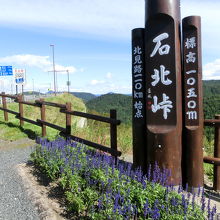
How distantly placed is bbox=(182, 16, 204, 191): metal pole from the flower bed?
0.77 m

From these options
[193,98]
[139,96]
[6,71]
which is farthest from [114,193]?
[6,71]

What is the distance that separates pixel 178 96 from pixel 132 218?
7.43 ft

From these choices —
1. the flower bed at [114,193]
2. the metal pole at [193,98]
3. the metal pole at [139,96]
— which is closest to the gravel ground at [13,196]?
the flower bed at [114,193]

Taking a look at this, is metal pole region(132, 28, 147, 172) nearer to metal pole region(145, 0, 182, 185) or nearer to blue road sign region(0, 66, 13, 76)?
metal pole region(145, 0, 182, 185)

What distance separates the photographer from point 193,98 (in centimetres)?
505

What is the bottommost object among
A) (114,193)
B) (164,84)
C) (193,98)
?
(114,193)

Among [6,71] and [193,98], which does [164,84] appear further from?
[6,71]

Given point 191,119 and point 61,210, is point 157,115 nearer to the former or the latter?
point 191,119

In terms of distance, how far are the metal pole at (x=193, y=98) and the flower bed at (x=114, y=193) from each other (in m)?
0.77

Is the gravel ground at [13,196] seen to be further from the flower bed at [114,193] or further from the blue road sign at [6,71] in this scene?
the blue road sign at [6,71]

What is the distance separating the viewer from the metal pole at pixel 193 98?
197 inches

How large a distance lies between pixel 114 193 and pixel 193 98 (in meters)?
2.23

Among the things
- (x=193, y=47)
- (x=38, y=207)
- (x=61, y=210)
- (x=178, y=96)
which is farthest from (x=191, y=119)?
(x=38, y=207)

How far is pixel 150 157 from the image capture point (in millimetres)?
5320
